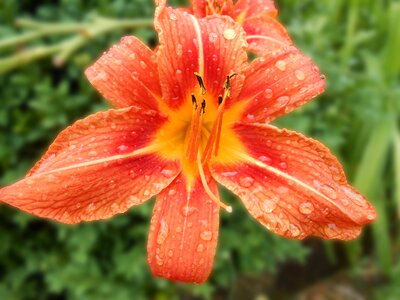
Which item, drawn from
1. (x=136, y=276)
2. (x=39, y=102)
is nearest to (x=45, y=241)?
(x=136, y=276)

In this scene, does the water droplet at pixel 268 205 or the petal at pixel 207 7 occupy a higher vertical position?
the petal at pixel 207 7

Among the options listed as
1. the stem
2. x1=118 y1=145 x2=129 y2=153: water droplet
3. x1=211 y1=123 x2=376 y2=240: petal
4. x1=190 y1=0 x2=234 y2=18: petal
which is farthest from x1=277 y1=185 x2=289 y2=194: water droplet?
the stem

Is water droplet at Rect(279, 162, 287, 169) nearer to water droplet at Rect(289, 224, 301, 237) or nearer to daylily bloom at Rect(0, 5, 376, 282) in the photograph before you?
daylily bloom at Rect(0, 5, 376, 282)

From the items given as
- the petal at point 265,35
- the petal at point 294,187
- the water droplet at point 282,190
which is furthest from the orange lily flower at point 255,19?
the water droplet at point 282,190

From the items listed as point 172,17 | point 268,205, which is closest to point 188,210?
point 268,205

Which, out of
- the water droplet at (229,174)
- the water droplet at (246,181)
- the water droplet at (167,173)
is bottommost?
the water droplet at (246,181)

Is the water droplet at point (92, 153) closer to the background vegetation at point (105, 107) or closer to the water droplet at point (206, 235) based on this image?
the water droplet at point (206, 235)

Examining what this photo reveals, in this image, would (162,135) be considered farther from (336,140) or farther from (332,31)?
(332,31)
